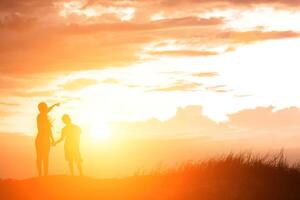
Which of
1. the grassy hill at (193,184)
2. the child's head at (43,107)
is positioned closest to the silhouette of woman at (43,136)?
the child's head at (43,107)

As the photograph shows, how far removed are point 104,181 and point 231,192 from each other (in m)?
4.78

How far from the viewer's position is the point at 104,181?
2166cm

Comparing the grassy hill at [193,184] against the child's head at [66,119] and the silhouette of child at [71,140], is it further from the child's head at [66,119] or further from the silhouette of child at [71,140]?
the child's head at [66,119]

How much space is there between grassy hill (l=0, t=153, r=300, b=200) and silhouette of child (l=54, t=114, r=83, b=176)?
38.2 inches

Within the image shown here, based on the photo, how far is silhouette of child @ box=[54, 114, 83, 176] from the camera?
75.2ft

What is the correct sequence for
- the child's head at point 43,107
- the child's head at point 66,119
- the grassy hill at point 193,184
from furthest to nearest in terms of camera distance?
the child's head at point 66,119, the child's head at point 43,107, the grassy hill at point 193,184

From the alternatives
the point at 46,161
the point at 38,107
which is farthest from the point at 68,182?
the point at 38,107

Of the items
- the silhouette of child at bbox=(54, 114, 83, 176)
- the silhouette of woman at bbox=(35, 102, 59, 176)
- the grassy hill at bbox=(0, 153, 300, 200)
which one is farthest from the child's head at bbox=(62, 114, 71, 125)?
the grassy hill at bbox=(0, 153, 300, 200)

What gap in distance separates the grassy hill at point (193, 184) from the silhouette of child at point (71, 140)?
3.18ft

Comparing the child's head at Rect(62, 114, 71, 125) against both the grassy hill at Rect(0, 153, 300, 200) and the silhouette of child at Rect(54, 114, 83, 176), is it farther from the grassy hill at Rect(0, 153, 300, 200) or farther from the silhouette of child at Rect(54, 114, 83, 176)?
the grassy hill at Rect(0, 153, 300, 200)

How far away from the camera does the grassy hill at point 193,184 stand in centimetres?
1931

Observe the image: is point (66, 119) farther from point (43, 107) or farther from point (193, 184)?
point (193, 184)

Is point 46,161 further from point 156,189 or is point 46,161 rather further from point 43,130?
point 156,189

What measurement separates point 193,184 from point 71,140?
5.25 m
